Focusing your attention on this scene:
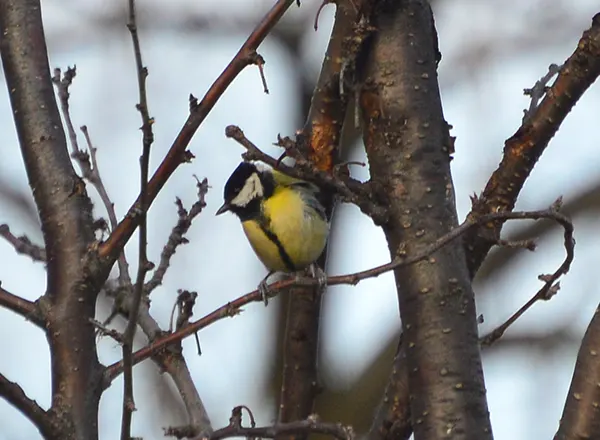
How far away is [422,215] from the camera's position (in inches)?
91.6

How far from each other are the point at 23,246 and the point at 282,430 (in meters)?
0.88

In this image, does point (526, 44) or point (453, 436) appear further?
point (526, 44)

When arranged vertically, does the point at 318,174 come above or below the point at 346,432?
above

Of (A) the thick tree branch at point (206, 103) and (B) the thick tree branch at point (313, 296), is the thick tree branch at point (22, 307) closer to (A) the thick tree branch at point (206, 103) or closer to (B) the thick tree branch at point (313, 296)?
(A) the thick tree branch at point (206, 103)

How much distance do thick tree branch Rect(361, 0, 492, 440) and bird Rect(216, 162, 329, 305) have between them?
30.4 inches

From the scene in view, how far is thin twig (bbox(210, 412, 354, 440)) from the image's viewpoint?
1.72 meters

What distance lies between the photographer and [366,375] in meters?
6.06

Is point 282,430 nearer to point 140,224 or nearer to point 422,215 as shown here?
point 140,224

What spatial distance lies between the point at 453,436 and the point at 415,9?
1061 mm

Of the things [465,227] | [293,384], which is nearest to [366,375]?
[293,384]

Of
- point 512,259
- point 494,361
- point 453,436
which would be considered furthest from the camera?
point 494,361

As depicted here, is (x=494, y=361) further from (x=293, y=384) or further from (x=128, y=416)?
(x=128, y=416)

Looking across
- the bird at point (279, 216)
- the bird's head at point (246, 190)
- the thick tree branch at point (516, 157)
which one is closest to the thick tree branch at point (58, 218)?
the thick tree branch at point (516, 157)

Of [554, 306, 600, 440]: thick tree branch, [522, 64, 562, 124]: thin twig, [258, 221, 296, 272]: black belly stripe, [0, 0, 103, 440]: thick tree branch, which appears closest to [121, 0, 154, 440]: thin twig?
[0, 0, 103, 440]: thick tree branch
